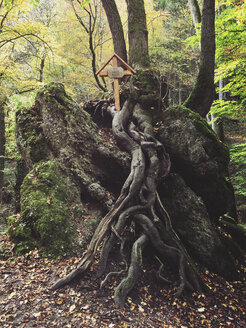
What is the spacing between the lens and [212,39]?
5.60m

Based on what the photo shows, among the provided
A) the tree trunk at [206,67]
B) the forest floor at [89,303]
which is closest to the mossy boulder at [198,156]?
the tree trunk at [206,67]

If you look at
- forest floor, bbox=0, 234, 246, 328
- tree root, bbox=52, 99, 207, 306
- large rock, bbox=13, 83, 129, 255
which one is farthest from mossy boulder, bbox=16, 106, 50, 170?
forest floor, bbox=0, 234, 246, 328

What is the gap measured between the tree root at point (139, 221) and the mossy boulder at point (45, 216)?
0.64 meters

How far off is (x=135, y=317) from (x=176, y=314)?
2.77 ft

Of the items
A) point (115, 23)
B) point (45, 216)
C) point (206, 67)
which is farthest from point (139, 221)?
point (115, 23)

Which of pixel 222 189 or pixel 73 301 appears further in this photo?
pixel 222 189

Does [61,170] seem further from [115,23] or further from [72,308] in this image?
[115,23]

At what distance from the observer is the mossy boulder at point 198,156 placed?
18.1 feet

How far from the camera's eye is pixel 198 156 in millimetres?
5457

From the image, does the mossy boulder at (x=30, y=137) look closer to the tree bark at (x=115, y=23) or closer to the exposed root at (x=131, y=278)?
the exposed root at (x=131, y=278)

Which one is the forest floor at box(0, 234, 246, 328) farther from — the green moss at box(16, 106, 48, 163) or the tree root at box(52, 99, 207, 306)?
the green moss at box(16, 106, 48, 163)

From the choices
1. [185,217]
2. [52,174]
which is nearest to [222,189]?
[185,217]

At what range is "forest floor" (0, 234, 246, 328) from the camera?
2.83 m

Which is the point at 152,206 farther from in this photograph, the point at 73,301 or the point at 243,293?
the point at 243,293
